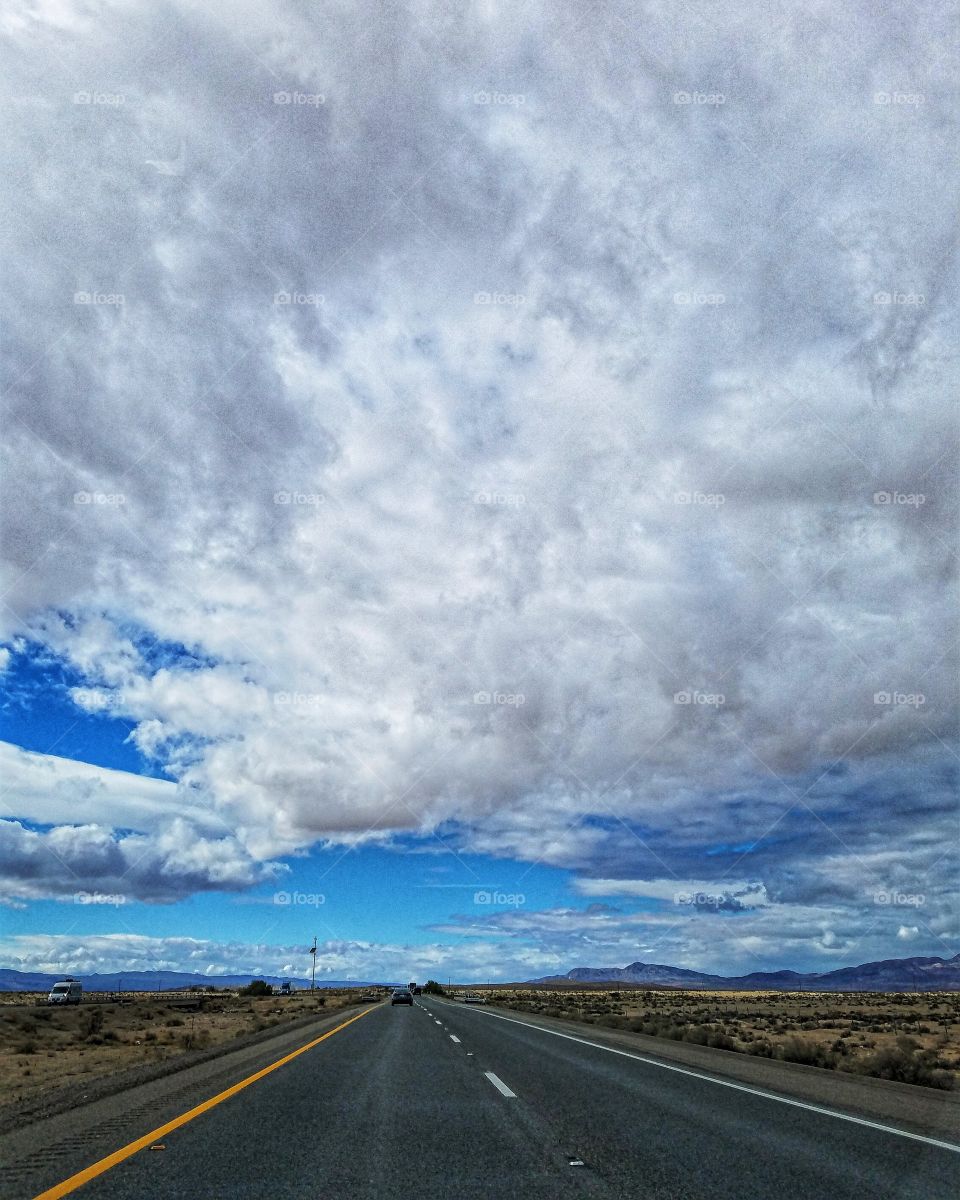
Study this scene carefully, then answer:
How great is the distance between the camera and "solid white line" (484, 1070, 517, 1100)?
1172 cm

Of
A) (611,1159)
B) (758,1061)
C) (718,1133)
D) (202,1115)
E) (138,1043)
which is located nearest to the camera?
(611,1159)

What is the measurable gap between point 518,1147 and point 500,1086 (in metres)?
5.03

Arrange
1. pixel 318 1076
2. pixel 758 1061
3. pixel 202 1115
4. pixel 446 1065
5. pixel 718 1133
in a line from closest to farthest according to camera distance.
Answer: pixel 718 1133 < pixel 202 1115 < pixel 318 1076 < pixel 446 1065 < pixel 758 1061

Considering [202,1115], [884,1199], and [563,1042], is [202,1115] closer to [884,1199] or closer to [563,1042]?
[884,1199]

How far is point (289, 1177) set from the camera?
6859mm

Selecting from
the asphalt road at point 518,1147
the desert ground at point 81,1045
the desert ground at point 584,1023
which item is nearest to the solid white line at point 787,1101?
the asphalt road at point 518,1147

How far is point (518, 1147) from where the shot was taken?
8.12 meters

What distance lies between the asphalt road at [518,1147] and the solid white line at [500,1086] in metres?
0.04

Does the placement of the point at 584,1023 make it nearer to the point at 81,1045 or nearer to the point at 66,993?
the point at 81,1045

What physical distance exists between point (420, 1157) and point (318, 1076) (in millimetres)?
7433

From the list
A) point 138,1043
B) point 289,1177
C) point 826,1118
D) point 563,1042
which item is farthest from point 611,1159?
point 138,1043

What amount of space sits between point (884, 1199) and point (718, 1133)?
2.82 meters

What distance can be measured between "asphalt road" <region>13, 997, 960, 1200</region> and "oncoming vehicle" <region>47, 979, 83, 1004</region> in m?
71.5

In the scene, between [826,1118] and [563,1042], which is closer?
[826,1118]
